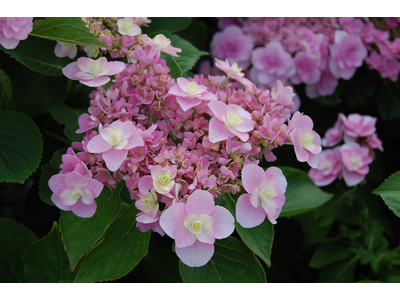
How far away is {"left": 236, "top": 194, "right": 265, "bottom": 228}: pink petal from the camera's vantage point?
529 millimetres

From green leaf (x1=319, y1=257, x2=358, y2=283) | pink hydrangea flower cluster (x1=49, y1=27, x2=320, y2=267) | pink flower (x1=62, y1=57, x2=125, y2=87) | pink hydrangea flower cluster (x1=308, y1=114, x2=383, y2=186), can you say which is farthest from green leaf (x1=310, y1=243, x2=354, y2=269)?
pink flower (x1=62, y1=57, x2=125, y2=87)

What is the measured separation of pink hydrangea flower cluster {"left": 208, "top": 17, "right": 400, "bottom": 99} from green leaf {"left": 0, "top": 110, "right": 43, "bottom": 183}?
67 centimetres

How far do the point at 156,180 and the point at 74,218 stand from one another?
0.22 m

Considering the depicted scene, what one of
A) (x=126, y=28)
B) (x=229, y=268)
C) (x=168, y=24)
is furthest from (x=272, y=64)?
(x=229, y=268)

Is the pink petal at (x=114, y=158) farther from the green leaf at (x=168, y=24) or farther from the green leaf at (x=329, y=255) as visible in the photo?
the green leaf at (x=329, y=255)

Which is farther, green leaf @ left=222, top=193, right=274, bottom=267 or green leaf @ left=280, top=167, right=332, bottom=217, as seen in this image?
green leaf @ left=280, top=167, right=332, bottom=217

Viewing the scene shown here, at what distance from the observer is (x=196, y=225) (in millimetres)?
492

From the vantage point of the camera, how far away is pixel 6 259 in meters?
0.79

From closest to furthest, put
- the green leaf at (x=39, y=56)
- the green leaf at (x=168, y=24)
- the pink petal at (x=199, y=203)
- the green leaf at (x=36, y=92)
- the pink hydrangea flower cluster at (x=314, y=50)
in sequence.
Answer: the pink petal at (x=199, y=203)
the green leaf at (x=39, y=56)
the green leaf at (x=36, y=92)
the green leaf at (x=168, y=24)
the pink hydrangea flower cluster at (x=314, y=50)

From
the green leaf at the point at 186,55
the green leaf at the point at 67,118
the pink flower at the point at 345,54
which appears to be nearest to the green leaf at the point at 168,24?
the green leaf at the point at 186,55

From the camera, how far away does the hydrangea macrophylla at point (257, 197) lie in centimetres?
52

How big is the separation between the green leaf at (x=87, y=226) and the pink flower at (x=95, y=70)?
181 millimetres

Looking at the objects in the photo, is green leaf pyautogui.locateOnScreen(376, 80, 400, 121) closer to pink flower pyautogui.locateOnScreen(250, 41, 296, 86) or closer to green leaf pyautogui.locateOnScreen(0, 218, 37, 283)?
pink flower pyautogui.locateOnScreen(250, 41, 296, 86)

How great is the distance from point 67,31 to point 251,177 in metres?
0.40
